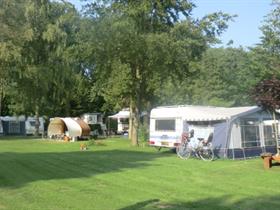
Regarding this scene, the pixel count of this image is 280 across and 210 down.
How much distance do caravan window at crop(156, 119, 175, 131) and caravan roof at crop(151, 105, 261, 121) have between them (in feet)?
0.78

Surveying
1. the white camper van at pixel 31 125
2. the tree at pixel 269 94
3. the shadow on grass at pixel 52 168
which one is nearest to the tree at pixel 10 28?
the shadow on grass at pixel 52 168

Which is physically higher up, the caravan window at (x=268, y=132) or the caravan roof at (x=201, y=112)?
the caravan roof at (x=201, y=112)

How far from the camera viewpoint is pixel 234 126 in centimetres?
2195

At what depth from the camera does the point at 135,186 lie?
12227 mm

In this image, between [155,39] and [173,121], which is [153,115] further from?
[155,39]

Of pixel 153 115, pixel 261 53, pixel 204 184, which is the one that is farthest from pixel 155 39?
pixel 204 184

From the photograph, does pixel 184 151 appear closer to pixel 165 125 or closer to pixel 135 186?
pixel 165 125

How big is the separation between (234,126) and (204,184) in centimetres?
956

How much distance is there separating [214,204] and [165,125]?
49.5 feet

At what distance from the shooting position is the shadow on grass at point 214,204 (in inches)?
367

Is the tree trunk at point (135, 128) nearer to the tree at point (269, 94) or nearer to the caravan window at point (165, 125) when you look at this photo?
the caravan window at point (165, 125)

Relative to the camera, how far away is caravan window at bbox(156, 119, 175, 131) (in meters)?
24.5

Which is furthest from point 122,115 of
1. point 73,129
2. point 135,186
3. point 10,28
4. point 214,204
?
point 214,204

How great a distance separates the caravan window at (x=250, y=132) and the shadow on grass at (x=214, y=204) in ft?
38.7
